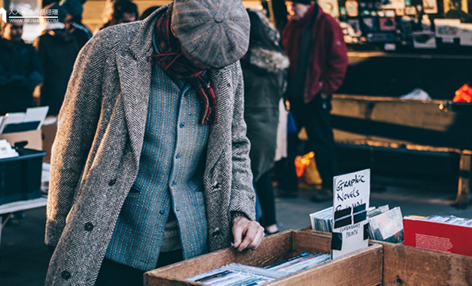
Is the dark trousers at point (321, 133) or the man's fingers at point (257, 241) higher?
the man's fingers at point (257, 241)

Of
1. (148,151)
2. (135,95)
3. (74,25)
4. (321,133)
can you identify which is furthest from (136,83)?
(74,25)

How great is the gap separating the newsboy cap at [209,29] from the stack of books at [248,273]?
0.62 meters

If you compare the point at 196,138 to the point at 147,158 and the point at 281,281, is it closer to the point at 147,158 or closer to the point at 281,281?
the point at 147,158

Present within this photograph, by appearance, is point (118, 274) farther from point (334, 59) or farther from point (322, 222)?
point (334, 59)

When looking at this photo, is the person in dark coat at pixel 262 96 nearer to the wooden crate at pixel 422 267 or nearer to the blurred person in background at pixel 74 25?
the wooden crate at pixel 422 267

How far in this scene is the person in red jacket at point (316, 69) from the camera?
6.19 metres

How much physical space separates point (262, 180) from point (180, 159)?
293cm

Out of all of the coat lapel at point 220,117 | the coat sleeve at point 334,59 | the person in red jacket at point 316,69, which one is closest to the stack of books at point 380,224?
the coat lapel at point 220,117

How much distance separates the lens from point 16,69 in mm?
6281

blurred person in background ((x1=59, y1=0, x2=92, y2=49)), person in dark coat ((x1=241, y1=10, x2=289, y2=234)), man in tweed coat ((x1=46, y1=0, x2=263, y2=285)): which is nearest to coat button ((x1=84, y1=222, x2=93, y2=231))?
man in tweed coat ((x1=46, y1=0, x2=263, y2=285))

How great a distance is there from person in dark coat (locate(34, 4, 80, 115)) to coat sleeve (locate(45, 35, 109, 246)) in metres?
4.84

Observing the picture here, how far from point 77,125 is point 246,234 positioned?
0.66 m

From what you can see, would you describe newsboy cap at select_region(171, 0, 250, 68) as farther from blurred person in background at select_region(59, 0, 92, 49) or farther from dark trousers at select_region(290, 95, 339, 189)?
A: blurred person in background at select_region(59, 0, 92, 49)

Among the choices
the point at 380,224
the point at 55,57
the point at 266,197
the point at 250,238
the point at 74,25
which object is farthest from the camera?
the point at 74,25
